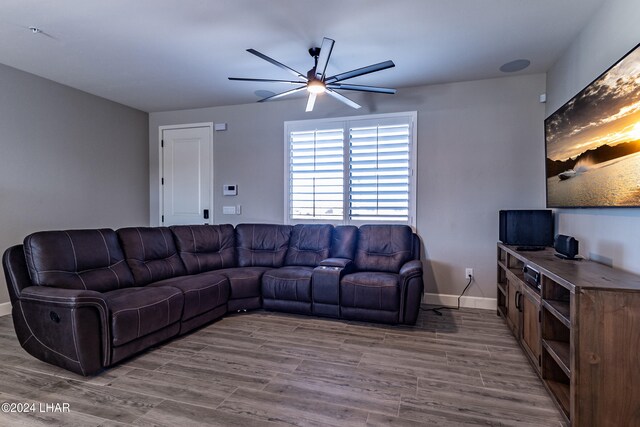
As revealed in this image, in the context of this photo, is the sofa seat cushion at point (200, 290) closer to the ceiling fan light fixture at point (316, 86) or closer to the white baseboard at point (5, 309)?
the white baseboard at point (5, 309)

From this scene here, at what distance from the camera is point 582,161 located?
242cm

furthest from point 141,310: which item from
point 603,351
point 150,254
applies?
point 603,351

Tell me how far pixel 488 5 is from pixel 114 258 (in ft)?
12.6

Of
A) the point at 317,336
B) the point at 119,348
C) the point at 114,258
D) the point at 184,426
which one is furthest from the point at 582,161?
the point at 114,258

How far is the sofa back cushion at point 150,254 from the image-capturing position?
3266 mm

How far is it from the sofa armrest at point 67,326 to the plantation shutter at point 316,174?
106 inches

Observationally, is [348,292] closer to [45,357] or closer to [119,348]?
[119,348]

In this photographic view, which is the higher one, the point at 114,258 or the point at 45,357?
the point at 114,258

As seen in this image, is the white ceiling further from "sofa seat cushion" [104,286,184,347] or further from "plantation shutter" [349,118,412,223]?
"sofa seat cushion" [104,286,184,347]

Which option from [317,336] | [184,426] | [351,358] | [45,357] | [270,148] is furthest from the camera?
[270,148]

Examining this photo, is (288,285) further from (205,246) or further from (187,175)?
(187,175)

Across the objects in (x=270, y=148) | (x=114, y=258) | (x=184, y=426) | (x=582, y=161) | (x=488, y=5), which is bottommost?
(x=184, y=426)

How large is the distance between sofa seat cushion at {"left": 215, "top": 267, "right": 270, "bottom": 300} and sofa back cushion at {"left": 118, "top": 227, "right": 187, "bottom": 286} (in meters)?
0.53

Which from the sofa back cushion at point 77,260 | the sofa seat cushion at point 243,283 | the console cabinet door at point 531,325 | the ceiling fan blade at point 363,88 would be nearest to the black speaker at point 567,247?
the console cabinet door at point 531,325
